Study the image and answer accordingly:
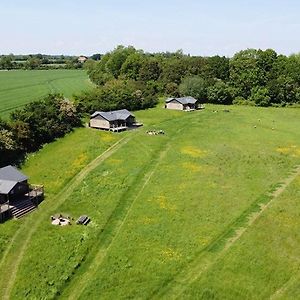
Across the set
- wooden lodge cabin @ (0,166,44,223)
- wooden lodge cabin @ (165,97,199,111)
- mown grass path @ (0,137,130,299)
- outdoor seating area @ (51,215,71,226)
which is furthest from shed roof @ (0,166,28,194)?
wooden lodge cabin @ (165,97,199,111)

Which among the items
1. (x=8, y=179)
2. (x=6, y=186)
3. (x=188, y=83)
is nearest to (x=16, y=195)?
(x=6, y=186)

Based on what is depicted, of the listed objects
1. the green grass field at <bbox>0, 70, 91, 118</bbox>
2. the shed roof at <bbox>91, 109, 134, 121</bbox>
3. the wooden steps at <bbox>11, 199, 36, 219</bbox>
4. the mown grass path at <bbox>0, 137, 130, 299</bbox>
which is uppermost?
the shed roof at <bbox>91, 109, 134, 121</bbox>

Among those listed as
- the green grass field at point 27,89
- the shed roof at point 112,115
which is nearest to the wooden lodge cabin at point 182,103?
the shed roof at point 112,115

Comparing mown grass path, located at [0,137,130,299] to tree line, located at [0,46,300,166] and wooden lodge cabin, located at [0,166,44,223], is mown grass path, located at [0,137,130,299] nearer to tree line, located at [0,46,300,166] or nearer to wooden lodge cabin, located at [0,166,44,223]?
wooden lodge cabin, located at [0,166,44,223]

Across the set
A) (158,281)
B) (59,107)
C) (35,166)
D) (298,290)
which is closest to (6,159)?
(35,166)

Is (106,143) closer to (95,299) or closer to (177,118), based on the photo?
(177,118)
